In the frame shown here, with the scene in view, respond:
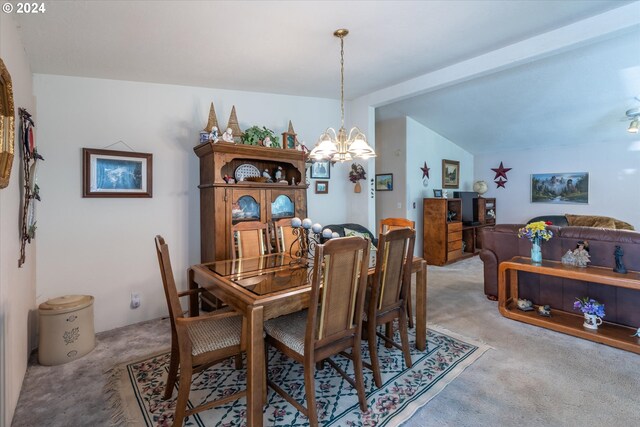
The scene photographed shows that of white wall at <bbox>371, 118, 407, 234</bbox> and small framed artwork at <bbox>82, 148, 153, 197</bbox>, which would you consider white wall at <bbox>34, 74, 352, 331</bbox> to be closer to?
small framed artwork at <bbox>82, 148, 153, 197</bbox>

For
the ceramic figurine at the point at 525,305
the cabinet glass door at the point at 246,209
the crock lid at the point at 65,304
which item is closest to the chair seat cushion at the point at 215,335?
the crock lid at the point at 65,304

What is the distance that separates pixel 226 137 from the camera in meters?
3.10

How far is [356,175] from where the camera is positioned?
4.41m

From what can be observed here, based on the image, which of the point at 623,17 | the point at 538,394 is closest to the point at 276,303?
the point at 538,394

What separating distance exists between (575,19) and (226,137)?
3263 millimetres

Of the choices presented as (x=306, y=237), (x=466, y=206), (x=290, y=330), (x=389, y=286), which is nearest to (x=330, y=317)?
(x=290, y=330)

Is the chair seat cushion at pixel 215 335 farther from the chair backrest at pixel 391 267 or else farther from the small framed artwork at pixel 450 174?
the small framed artwork at pixel 450 174

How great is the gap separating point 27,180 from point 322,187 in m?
3.10

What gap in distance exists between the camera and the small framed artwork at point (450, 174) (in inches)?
249

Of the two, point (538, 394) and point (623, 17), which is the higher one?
point (623, 17)

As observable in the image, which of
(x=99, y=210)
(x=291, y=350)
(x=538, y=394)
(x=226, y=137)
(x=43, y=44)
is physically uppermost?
(x=43, y=44)

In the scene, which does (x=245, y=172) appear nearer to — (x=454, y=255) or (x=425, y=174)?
(x=425, y=174)

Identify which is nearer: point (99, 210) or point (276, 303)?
point (276, 303)

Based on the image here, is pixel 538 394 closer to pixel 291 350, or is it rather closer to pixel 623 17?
pixel 291 350
